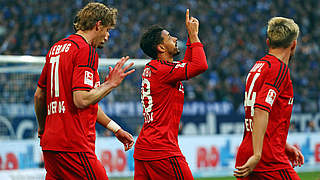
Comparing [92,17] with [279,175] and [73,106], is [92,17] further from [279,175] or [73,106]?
[279,175]

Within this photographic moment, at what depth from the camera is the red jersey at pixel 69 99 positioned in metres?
4.32

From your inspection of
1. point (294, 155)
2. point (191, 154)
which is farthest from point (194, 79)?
point (294, 155)

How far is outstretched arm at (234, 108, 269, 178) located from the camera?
4.14 meters

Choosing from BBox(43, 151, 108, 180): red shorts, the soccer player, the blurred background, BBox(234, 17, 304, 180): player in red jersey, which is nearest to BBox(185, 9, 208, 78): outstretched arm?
the soccer player

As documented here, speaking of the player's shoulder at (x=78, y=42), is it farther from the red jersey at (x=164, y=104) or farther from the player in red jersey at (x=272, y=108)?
the player in red jersey at (x=272, y=108)

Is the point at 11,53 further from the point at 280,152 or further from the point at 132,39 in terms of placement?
the point at 280,152

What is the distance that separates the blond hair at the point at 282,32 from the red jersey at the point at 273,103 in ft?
0.48

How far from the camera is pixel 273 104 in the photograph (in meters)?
4.34

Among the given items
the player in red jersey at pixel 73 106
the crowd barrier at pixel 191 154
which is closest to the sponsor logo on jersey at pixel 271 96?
the player in red jersey at pixel 73 106

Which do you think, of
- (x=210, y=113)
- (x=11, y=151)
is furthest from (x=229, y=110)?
(x=11, y=151)

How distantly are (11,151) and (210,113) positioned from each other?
6.37m

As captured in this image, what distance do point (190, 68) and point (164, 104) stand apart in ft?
1.51

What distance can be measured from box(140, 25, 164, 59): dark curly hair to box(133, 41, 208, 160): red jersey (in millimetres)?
228

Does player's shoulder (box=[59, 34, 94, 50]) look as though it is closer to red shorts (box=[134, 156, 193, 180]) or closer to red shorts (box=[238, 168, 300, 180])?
red shorts (box=[134, 156, 193, 180])
